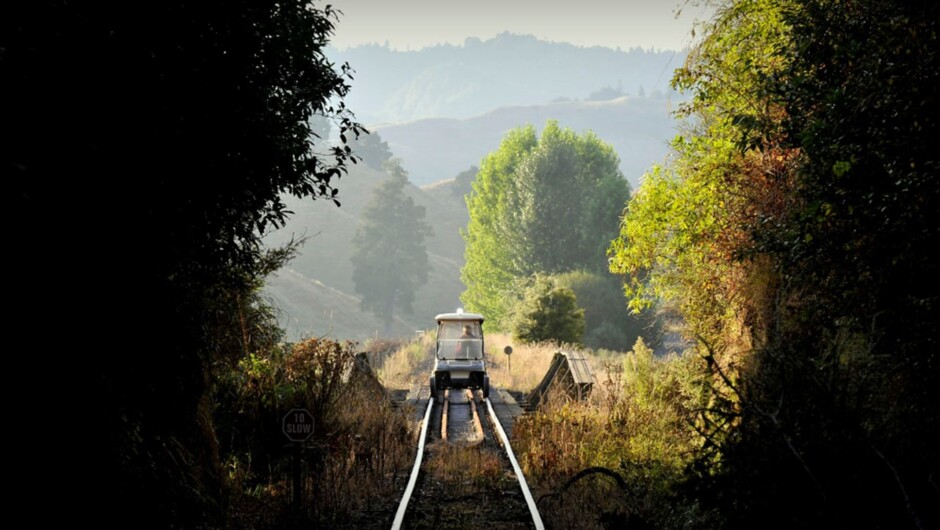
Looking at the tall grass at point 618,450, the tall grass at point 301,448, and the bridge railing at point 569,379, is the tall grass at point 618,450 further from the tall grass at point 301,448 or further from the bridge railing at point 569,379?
the tall grass at point 301,448

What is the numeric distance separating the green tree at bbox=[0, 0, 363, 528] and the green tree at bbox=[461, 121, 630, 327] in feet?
135

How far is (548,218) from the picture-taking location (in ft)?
165

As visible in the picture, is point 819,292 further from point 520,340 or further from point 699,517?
point 520,340

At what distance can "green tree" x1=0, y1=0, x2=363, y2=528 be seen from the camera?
496 cm

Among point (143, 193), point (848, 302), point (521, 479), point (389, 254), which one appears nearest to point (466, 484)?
point (521, 479)

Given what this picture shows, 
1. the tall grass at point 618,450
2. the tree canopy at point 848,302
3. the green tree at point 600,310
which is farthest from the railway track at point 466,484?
the green tree at point 600,310

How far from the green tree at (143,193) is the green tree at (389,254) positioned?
258 feet

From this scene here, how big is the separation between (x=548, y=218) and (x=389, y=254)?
1601 inches

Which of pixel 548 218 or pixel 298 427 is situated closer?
pixel 298 427

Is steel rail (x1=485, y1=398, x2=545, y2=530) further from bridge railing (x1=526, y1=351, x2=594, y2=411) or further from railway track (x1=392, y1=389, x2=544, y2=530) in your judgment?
bridge railing (x1=526, y1=351, x2=594, y2=411)

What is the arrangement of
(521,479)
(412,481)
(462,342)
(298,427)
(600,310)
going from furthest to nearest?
(600,310), (462,342), (521,479), (412,481), (298,427)

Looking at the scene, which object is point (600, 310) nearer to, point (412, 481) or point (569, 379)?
point (569, 379)

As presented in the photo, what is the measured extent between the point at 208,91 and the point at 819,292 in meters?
6.65

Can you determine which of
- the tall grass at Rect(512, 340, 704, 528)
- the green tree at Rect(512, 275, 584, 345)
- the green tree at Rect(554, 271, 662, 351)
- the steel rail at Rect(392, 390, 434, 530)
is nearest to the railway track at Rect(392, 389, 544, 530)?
the steel rail at Rect(392, 390, 434, 530)
